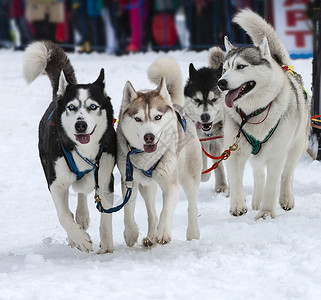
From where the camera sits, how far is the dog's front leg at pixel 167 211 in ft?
9.94

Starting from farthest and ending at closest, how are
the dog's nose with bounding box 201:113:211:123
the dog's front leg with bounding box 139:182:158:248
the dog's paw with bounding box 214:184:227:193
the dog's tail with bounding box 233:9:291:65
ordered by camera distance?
the dog's paw with bounding box 214:184:227:193
the dog's nose with bounding box 201:113:211:123
the dog's tail with bounding box 233:9:291:65
the dog's front leg with bounding box 139:182:158:248

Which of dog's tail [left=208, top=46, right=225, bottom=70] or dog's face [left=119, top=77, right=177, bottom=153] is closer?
dog's face [left=119, top=77, right=177, bottom=153]

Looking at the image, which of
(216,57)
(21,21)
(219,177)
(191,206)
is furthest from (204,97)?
(21,21)

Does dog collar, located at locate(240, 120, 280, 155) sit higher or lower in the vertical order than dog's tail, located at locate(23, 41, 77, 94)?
lower

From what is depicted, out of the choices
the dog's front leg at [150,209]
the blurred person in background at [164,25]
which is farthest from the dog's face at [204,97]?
the blurred person in background at [164,25]

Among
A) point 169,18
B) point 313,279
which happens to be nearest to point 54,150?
point 313,279

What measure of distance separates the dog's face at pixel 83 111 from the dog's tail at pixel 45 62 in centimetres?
52

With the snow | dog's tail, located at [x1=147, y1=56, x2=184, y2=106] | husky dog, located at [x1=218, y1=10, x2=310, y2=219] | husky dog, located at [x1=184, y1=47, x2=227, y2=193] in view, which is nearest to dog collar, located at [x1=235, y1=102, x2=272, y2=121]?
husky dog, located at [x1=218, y1=10, x2=310, y2=219]

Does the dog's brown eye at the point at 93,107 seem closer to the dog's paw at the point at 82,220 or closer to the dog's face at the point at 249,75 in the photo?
the dog's face at the point at 249,75

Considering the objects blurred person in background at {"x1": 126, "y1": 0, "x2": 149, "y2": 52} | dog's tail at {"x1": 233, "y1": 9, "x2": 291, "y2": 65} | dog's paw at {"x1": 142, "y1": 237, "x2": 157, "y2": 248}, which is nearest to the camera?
dog's paw at {"x1": 142, "y1": 237, "x2": 157, "y2": 248}

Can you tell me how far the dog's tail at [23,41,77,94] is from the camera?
3.51 metres

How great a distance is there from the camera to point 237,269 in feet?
8.65

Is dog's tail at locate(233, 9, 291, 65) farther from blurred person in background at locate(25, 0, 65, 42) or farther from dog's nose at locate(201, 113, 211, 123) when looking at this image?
blurred person in background at locate(25, 0, 65, 42)

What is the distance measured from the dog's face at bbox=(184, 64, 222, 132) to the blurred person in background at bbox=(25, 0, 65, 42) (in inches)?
270
